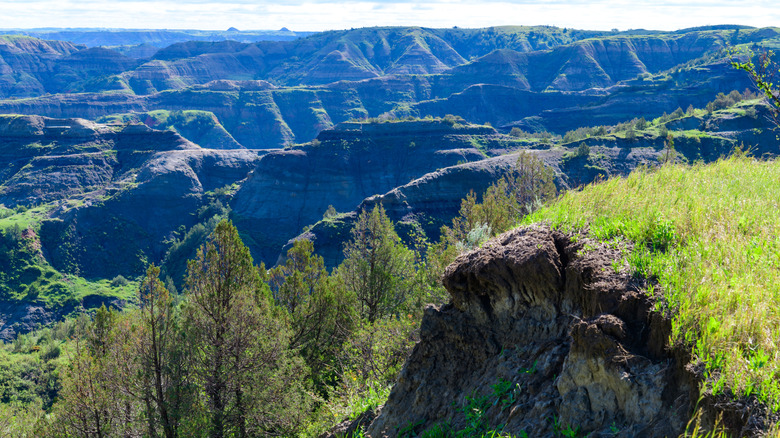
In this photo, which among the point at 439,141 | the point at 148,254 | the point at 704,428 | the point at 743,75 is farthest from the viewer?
the point at 743,75

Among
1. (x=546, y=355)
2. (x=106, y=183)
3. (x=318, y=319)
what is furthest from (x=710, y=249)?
(x=106, y=183)

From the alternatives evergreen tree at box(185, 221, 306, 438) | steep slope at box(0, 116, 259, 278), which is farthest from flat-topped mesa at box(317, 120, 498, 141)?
evergreen tree at box(185, 221, 306, 438)

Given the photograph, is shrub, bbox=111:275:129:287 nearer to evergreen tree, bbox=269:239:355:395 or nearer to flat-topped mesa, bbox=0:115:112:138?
flat-topped mesa, bbox=0:115:112:138

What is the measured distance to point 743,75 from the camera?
6294 inches

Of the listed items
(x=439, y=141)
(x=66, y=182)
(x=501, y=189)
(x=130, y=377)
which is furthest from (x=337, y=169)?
(x=130, y=377)

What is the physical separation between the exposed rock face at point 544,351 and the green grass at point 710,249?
378 mm

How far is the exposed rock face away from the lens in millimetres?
6195

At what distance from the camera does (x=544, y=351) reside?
8.00 metres

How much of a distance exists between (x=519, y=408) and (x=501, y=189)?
25.9 meters

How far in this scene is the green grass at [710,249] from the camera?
548cm

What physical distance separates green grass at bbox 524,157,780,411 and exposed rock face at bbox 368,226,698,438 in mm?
378

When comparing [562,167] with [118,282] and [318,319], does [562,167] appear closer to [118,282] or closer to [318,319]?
[318,319]

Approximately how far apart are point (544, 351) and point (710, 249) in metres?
2.68

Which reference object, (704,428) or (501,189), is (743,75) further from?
(704,428)
